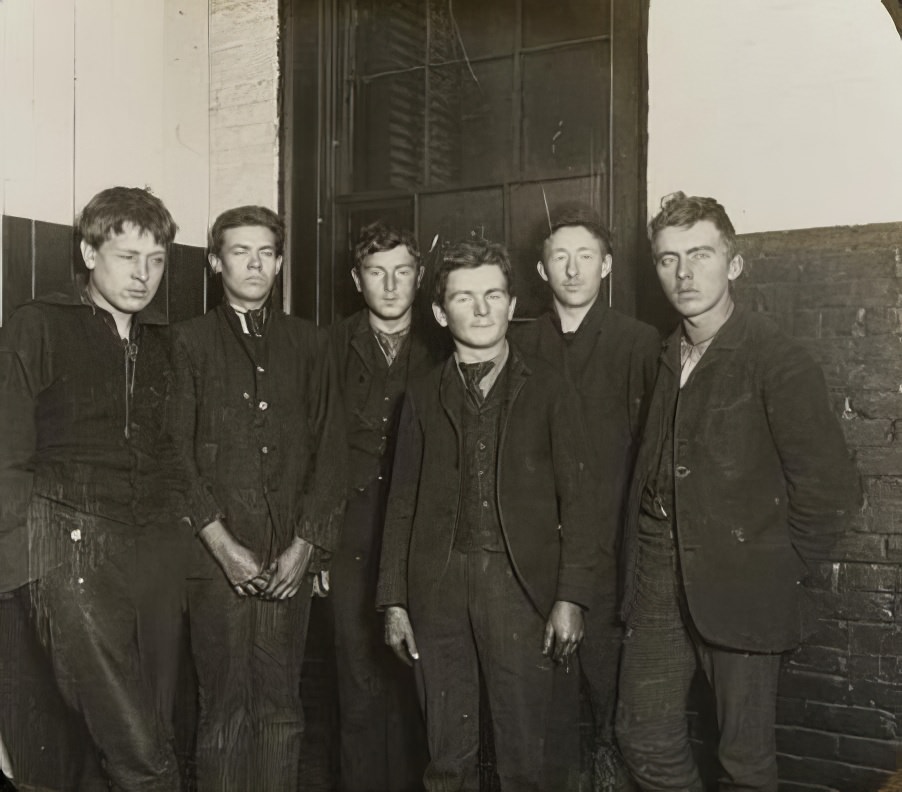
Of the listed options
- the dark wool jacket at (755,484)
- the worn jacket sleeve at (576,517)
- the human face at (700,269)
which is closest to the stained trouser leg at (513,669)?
the worn jacket sleeve at (576,517)

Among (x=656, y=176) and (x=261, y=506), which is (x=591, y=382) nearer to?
(x=656, y=176)

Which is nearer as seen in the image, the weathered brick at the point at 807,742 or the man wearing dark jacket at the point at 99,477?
the weathered brick at the point at 807,742

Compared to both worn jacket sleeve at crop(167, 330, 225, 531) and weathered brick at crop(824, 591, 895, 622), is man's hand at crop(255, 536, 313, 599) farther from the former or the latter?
weathered brick at crop(824, 591, 895, 622)

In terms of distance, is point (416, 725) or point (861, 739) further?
point (416, 725)

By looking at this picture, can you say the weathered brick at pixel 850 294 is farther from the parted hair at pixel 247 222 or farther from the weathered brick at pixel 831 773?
the parted hair at pixel 247 222

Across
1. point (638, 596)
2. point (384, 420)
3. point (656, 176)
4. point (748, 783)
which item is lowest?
point (748, 783)

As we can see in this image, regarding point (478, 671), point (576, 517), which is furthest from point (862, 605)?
point (478, 671)

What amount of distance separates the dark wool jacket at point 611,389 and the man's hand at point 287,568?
0.81 m

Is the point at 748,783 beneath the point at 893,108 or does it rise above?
beneath

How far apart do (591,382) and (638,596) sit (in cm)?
53

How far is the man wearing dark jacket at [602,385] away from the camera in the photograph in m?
2.26

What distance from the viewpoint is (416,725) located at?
2.46 meters

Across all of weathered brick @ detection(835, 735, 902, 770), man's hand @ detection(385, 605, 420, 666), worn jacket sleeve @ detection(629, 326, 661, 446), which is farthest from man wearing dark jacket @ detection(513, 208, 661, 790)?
weathered brick @ detection(835, 735, 902, 770)

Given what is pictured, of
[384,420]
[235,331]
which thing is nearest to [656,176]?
[384,420]
